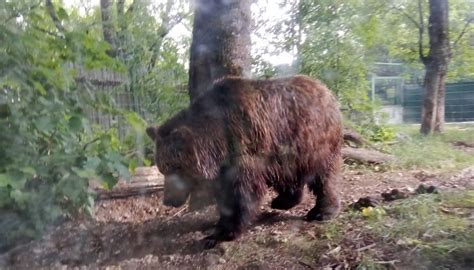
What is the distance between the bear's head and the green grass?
1093mm

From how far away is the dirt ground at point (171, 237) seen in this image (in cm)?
238

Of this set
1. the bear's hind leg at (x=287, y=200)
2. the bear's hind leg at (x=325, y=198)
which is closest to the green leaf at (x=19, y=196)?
the bear's hind leg at (x=287, y=200)

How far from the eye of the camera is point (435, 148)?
9.44 feet

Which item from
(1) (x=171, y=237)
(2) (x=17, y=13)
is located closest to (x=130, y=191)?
(1) (x=171, y=237)

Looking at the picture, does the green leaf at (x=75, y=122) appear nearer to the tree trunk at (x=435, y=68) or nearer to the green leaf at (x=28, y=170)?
the green leaf at (x=28, y=170)

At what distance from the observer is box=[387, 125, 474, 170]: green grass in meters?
2.74

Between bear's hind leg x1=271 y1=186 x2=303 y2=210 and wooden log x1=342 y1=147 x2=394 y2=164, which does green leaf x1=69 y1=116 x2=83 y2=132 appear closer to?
bear's hind leg x1=271 y1=186 x2=303 y2=210

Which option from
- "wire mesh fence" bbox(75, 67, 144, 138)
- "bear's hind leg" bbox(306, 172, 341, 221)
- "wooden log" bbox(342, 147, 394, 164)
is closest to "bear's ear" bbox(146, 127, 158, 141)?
"wire mesh fence" bbox(75, 67, 144, 138)

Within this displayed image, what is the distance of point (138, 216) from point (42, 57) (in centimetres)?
94

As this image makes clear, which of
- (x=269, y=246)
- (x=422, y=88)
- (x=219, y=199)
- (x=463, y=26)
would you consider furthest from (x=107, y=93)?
(x=463, y=26)

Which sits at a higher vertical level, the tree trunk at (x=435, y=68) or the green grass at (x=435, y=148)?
the tree trunk at (x=435, y=68)

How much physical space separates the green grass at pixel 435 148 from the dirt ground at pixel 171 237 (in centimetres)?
7

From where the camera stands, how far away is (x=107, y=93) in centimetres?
270

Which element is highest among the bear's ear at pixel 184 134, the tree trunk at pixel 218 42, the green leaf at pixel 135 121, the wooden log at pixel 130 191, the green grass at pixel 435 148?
the tree trunk at pixel 218 42
